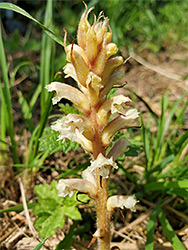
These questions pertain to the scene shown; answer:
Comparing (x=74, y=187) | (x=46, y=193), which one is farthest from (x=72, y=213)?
(x=74, y=187)

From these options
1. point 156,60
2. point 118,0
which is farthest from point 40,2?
point 156,60

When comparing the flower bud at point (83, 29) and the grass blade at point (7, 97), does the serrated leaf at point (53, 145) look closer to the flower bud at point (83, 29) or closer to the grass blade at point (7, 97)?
the grass blade at point (7, 97)

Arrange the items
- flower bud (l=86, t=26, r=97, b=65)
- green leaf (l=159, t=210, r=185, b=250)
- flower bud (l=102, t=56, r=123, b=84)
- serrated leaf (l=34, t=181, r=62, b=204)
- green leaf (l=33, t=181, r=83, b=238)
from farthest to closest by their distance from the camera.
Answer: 1. serrated leaf (l=34, t=181, r=62, b=204)
2. green leaf (l=33, t=181, r=83, b=238)
3. green leaf (l=159, t=210, r=185, b=250)
4. flower bud (l=102, t=56, r=123, b=84)
5. flower bud (l=86, t=26, r=97, b=65)

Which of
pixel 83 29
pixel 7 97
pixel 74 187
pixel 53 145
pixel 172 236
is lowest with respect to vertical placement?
pixel 172 236

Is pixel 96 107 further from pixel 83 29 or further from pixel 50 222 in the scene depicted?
pixel 50 222

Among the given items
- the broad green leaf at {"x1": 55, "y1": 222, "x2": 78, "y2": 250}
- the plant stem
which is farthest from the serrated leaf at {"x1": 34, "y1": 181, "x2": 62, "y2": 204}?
the plant stem

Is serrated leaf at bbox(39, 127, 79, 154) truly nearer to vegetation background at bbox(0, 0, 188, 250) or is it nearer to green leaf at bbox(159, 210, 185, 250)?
vegetation background at bbox(0, 0, 188, 250)
